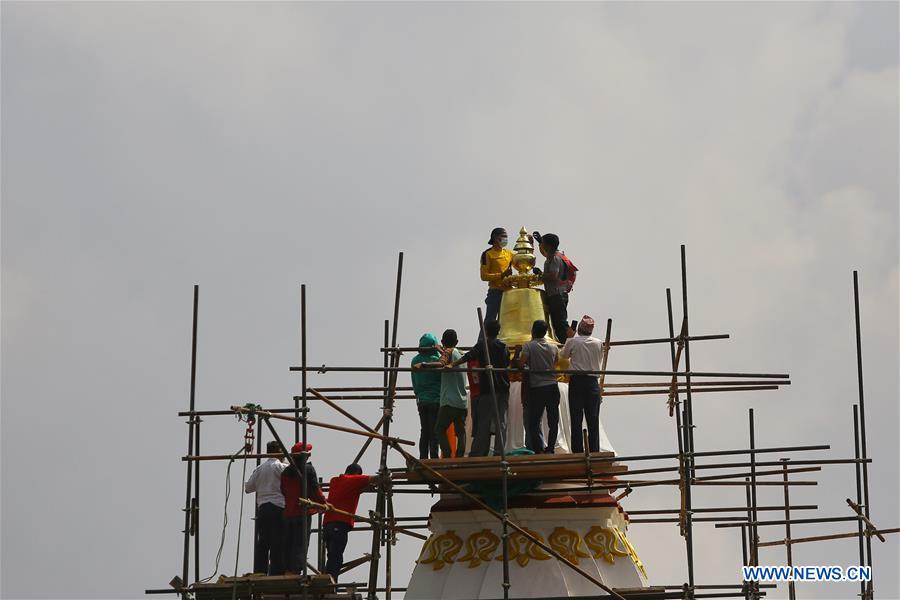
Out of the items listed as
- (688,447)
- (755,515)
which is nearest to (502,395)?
(688,447)

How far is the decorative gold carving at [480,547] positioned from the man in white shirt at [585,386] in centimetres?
220

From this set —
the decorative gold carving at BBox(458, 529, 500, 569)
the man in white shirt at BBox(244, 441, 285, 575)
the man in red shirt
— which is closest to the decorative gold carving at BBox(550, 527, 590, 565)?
the decorative gold carving at BBox(458, 529, 500, 569)

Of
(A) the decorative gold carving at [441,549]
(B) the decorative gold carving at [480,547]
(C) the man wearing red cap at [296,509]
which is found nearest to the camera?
(C) the man wearing red cap at [296,509]

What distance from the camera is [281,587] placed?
3291 centimetres

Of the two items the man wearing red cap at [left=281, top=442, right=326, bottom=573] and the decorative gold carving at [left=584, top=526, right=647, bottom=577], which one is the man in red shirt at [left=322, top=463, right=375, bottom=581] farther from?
the decorative gold carving at [left=584, top=526, right=647, bottom=577]

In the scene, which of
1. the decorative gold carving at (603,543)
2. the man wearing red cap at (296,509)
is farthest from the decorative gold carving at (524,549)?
the man wearing red cap at (296,509)

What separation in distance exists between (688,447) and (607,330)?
341cm

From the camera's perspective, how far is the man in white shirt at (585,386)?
33.9m

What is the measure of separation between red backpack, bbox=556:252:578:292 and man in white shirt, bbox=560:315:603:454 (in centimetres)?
266

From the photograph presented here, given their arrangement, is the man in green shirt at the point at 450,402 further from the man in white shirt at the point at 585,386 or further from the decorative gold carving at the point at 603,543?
the decorative gold carving at the point at 603,543

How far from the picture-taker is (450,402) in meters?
34.4

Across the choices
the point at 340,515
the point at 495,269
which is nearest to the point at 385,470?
the point at 340,515

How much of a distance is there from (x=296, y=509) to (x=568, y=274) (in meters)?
6.38

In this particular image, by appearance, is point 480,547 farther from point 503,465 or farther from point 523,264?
point 523,264
